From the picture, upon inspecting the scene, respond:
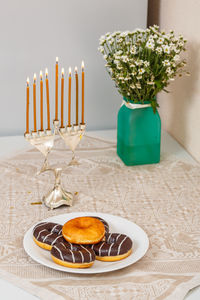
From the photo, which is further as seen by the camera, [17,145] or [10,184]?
[17,145]

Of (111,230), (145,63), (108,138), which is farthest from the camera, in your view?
(108,138)

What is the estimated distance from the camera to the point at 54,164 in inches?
54.7

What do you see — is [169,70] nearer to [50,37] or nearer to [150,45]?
[150,45]

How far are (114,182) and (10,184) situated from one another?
281 millimetres

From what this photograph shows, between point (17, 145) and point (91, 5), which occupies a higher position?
point (91, 5)

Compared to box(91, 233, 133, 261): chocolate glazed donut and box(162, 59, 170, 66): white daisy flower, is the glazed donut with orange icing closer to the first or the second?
box(91, 233, 133, 261): chocolate glazed donut

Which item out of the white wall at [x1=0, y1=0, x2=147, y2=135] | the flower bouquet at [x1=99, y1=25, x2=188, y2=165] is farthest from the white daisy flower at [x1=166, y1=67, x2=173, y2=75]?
the white wall at [x1=0, y1=0, x2=147, y2=135]

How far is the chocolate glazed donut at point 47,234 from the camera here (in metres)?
0.92

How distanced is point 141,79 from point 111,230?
0.47 m

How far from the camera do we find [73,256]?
2.84 ft

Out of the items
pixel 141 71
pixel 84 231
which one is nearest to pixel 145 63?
pixel 141 71

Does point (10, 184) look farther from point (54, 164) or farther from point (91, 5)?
point (91, 5)

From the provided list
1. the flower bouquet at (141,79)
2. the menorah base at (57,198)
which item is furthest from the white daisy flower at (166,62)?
the menorah base at (57,198)

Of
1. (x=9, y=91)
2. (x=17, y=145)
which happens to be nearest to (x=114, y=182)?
(x=17, y=145)
